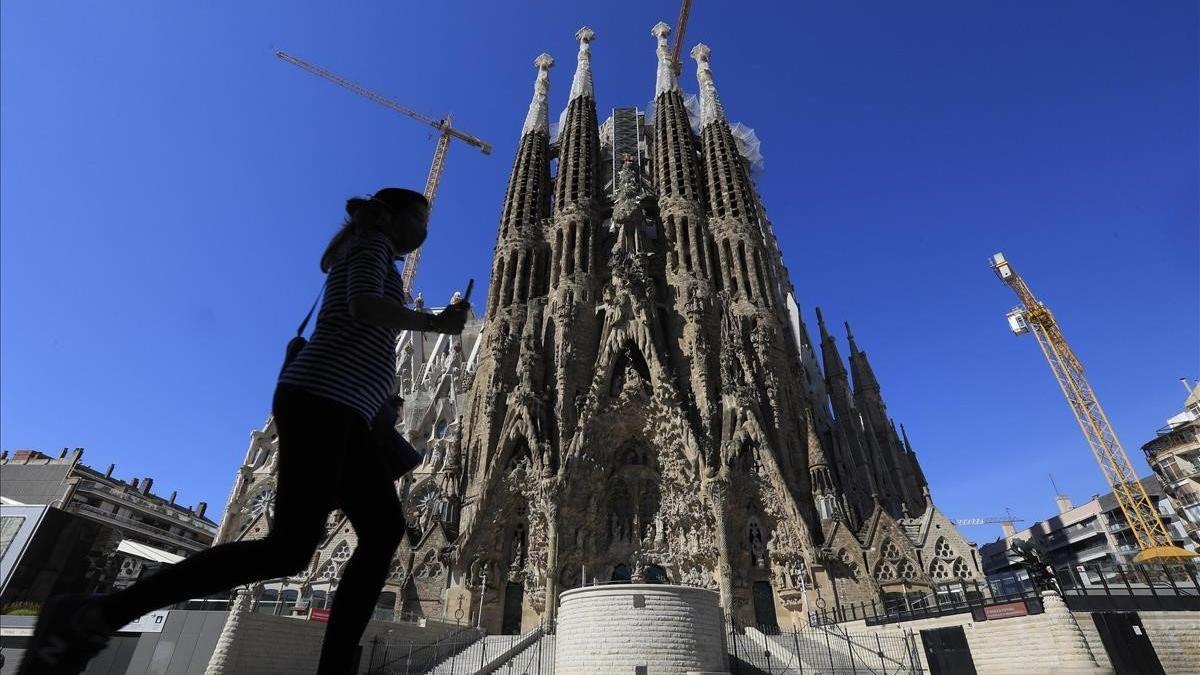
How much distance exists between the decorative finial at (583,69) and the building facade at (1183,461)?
45713 mm

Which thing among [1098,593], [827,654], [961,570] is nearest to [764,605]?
[961,570]

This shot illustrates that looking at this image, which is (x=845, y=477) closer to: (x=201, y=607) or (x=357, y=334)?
(x=201, y=607)

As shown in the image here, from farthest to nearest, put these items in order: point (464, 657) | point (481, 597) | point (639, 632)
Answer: point (481, 597) → point (464, 657) → point (639, 632)

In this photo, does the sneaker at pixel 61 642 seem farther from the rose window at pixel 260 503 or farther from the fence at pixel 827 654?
the rose window at pixel 260 503

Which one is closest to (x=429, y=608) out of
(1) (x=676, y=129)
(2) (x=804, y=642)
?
(2) (x=804, y=642)

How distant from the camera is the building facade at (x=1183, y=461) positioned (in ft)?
122

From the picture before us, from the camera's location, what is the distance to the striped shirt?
6.68 feet

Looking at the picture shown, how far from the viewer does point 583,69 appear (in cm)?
4369

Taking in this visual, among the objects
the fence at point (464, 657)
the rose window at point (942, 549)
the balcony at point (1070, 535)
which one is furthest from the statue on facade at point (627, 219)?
the balcony at point (1070, 535)

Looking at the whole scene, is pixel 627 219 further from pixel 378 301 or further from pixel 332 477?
pixel 332 477

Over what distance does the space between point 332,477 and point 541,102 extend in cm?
4476

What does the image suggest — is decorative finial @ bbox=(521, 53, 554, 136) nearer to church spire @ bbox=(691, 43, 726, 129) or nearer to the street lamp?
church spire @ bbox=(691, 43, 726, 129)

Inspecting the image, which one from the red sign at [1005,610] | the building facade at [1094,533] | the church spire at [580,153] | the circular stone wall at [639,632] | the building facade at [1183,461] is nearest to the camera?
the red sign at [1005,610]

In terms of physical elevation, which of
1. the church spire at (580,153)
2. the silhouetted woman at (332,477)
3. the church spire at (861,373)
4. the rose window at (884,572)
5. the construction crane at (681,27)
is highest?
the construction crane at (681,27)
